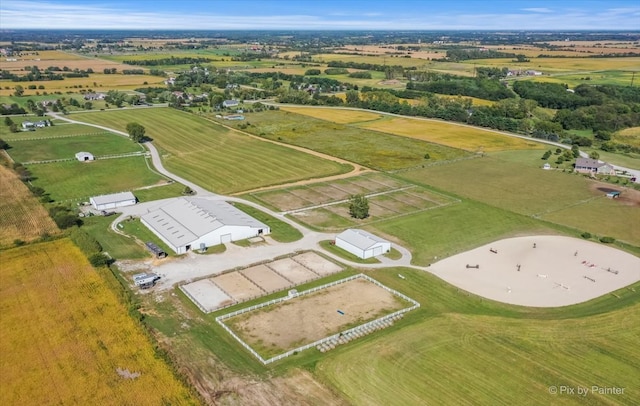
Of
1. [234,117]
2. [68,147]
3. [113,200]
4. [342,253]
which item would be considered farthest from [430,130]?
[68,147]

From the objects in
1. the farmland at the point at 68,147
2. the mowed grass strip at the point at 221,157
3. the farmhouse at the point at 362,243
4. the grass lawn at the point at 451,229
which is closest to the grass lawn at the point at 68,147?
the farmland at the point at 68,147

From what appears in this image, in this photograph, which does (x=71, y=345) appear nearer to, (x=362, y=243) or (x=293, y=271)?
(x=293, y=271)

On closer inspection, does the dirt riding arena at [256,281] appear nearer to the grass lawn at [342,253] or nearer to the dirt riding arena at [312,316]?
the grass lawn at [342,253]

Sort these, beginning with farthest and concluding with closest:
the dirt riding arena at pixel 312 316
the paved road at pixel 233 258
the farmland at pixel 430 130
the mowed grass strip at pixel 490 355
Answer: the farmland at pixel 430 130
the paved road at pixel 233 258
the dirt riding arena at pixel 312 316
the mowed grass strip at pixel 490 355

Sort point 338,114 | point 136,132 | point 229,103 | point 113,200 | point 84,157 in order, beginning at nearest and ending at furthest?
→ point 113,200 → point 84,157 → point 136,132 → point 338,114 → point 229,103

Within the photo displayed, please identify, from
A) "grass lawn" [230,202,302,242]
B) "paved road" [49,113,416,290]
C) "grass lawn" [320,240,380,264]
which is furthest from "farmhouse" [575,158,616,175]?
"grass lawn" [230,202,302,242]

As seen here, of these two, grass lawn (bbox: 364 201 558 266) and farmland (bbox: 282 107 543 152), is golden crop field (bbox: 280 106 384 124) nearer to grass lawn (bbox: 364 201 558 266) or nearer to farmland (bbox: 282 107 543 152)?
farmland (bbox: 282 107 543 152)

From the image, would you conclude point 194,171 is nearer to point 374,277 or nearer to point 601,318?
point 374,277
